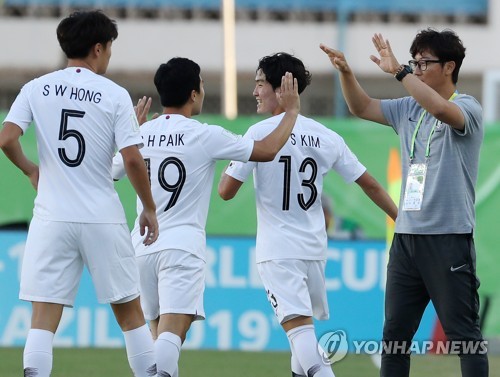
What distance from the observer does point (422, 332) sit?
11.4m

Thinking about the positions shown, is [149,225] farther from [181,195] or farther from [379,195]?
[379,195]

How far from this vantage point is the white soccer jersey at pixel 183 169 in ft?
21.7

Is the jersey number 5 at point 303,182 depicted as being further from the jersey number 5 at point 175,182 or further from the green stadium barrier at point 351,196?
the green stadium barrier at point 351,196

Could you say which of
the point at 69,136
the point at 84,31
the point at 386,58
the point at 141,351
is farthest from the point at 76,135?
the point at 386,58

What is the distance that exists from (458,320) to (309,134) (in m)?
1.39

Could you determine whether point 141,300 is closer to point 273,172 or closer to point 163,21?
point 273,172

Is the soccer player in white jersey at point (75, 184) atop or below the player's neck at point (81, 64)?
below

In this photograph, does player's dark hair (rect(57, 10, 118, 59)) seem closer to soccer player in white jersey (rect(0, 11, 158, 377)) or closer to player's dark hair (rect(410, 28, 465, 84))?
soccer player in white jersey (rect(0, 11, 158, 377))

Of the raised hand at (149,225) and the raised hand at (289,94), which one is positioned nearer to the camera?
the raised hand at (149,225)

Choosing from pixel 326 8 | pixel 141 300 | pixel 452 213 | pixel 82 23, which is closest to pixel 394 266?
pixel 452 213

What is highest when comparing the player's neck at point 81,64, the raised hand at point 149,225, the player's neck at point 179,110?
the player's neck at point 81,64

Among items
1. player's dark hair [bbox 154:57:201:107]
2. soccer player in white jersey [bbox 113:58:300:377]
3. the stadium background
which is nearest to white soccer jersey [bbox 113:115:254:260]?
soccer player in white jersey [bbox 113:58:300:377]

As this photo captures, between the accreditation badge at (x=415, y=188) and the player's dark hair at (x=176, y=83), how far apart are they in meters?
1.26

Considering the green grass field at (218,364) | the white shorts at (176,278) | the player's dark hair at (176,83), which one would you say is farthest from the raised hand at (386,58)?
the green grass field at (218,364)
